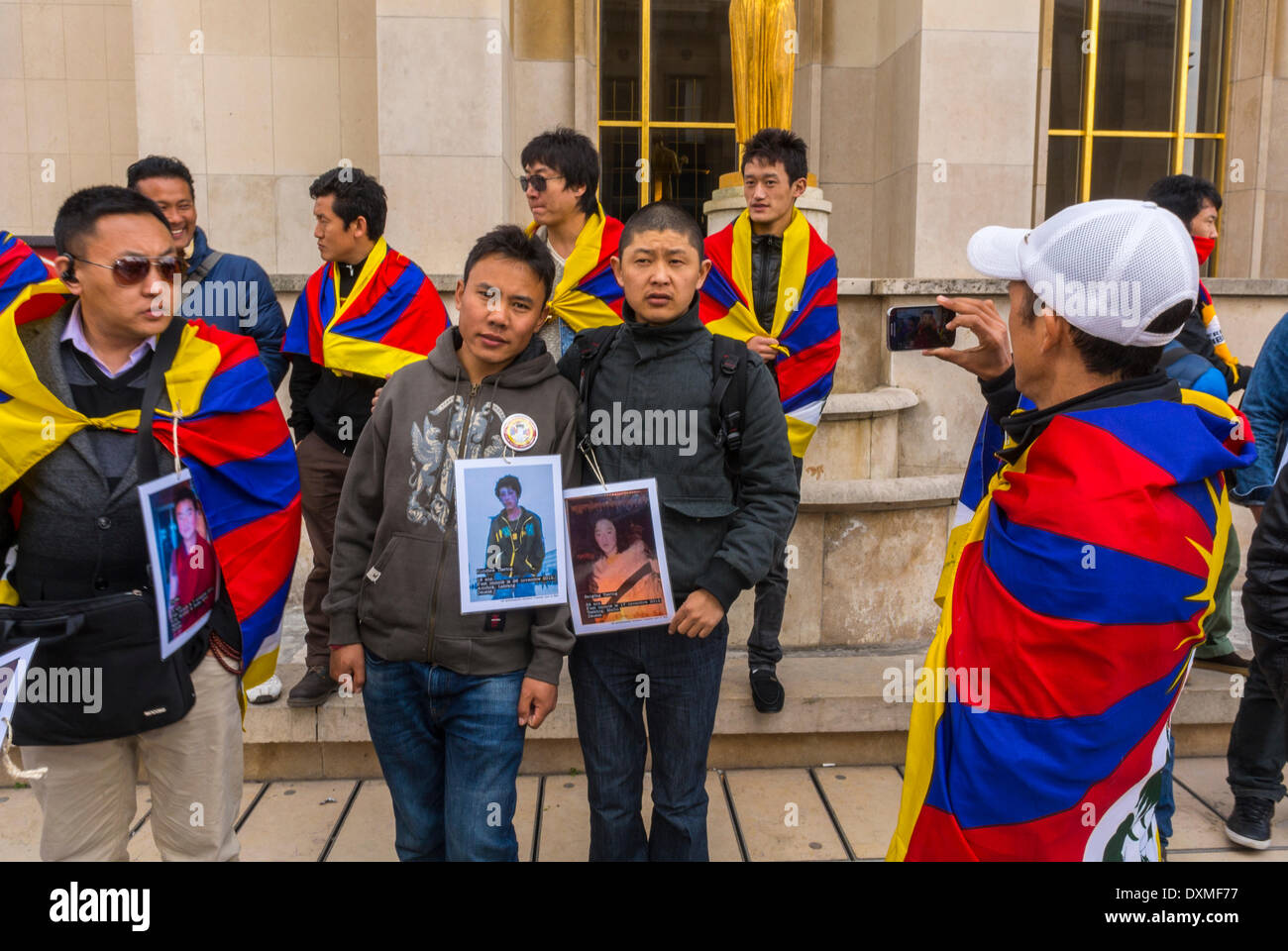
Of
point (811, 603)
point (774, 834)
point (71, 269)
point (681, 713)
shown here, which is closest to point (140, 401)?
point (71, 269)

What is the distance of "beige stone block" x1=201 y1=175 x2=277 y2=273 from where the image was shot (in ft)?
27.2

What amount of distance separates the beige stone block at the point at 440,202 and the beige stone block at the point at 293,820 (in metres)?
4.61

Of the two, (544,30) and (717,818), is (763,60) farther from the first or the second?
(717,818)

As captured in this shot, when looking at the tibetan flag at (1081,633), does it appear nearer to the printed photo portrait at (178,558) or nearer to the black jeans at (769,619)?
the printed photo portrait at (178,558)

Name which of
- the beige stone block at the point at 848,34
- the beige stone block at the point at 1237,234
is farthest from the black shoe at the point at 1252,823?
the beige stone block at the point at 1237,234

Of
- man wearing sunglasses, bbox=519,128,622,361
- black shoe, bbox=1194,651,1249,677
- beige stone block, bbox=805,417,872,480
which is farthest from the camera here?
beige stone block, bbox=805,417,872,480

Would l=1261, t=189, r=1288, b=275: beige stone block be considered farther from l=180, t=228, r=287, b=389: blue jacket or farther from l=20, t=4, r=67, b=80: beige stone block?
l=20, t=4, r=67, b=80: beige stone block

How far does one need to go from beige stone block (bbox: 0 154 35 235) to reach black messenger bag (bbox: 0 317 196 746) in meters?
8.19

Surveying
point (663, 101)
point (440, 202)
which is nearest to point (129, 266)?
point (440, 202)

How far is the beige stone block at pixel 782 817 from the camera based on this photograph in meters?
3.29

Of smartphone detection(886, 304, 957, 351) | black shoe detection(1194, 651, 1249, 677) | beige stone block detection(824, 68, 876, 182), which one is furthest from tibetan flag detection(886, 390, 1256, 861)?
beige stone block detection(824, 68, 876, 182)

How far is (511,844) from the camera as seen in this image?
238cm

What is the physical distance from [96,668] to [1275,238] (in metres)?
11.2

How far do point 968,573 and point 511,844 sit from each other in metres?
1.33
